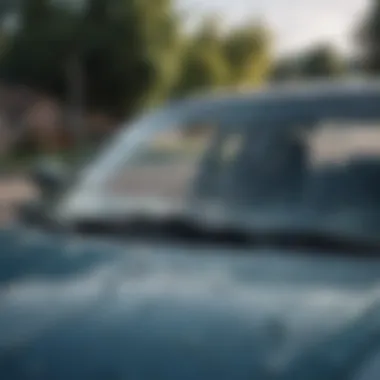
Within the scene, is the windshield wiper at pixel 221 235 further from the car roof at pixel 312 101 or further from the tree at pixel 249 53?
the tree at pixel 249 53

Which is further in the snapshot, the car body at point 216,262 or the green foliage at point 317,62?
the green foliage at point 317,62

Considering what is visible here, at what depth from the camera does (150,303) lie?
8.77ft

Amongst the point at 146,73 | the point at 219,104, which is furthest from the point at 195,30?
the point at 219,104

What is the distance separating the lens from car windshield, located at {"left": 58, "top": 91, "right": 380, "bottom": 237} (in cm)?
359

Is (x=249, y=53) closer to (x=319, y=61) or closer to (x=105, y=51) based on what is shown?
(x=319, y=61)

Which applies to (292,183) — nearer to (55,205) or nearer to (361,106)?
(361,106)

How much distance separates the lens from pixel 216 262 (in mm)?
3076

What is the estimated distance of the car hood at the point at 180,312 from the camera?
7.64 ft

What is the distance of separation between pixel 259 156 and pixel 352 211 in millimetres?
615

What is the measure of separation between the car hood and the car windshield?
423mm

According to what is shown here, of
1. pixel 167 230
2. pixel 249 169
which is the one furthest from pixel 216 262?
pixel 249 169

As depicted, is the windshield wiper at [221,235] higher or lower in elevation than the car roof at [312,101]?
lower

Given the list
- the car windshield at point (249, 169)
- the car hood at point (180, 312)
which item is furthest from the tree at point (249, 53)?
the car hood at point (180, 312)

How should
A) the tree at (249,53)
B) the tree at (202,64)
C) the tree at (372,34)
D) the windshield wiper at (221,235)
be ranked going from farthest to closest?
the tree at (249,53)
the tree at (202,64)
the tree at (372,34)
the windshield wiper at (221,235)
